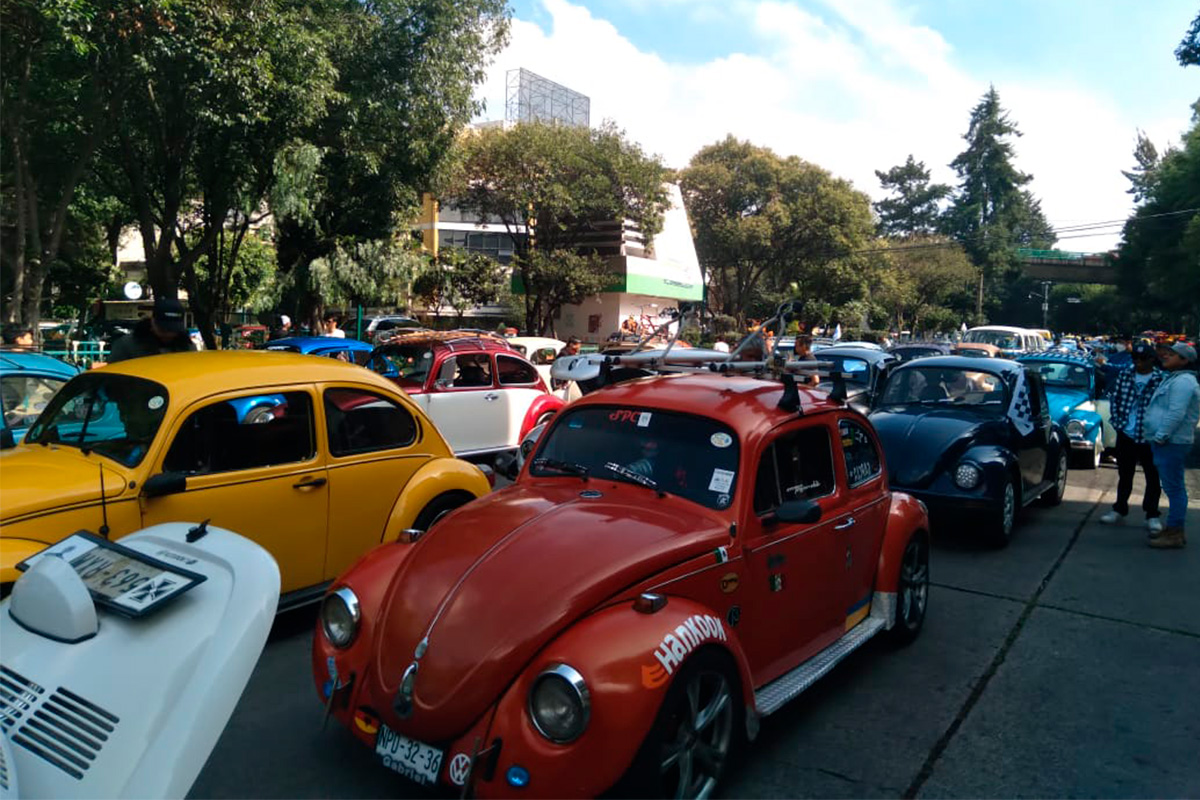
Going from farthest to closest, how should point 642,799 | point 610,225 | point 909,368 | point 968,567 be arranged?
point 610,225 < point 909,368 < point 968,567 < point 642,799

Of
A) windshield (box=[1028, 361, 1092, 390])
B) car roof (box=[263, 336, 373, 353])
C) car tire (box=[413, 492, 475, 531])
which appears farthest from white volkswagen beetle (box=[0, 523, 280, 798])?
windshield (box=[1028, 361, 1092, 390])

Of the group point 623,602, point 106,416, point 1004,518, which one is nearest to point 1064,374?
point 1004,518

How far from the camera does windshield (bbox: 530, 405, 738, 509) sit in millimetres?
3924

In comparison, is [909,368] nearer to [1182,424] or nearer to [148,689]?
[1182,424]

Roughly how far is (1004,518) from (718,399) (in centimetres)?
457

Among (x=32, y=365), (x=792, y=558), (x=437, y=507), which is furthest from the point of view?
(x=32, y=365)

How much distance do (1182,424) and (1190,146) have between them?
31087 mm

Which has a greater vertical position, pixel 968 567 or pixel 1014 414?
pixel 1014 414

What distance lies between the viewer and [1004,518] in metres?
7.46

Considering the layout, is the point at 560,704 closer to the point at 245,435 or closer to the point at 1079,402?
the point at 245,435

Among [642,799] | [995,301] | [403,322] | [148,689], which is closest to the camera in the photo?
[148,689]

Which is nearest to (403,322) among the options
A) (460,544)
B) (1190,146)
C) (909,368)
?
(909,368)

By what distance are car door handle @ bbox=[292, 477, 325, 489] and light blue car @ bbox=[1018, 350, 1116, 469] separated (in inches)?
412

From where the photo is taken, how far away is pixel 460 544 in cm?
349
